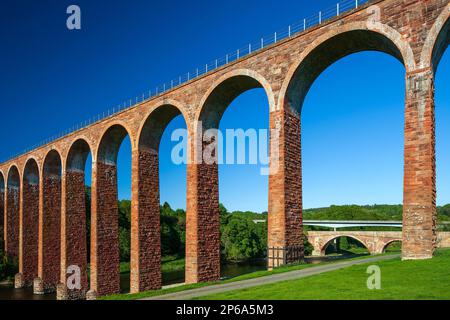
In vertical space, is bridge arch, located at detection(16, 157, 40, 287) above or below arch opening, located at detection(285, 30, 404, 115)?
below

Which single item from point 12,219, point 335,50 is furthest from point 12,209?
point 335,50

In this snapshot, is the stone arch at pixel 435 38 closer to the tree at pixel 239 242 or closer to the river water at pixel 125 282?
the river water at pixel 125 282

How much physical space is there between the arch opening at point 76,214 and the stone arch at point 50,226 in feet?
5.71

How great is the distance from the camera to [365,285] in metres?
9.59

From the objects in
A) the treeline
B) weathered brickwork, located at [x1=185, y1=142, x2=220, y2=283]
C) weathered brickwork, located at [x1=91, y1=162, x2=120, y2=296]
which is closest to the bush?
the treeline

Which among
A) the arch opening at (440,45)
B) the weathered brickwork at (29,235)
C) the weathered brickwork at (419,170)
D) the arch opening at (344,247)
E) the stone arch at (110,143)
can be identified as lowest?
the arch opening at (344,247)

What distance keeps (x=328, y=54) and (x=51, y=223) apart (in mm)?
28012

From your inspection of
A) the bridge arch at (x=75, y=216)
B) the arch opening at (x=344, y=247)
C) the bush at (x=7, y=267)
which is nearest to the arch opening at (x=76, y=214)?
the bridge arch at (x=75, y=216)

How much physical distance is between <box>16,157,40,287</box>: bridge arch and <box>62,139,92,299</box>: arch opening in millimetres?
7075

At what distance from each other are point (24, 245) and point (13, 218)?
22.3 ft

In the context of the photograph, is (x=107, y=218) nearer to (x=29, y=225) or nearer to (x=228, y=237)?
(x=29, y=225)

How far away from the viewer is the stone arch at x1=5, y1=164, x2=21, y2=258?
4238 centimetres

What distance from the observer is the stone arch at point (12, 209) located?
4238cm

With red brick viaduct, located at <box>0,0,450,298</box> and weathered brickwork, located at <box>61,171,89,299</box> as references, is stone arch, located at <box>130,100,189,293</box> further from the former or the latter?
weathered brickwork, located at <box>61,171,89,299</box>
